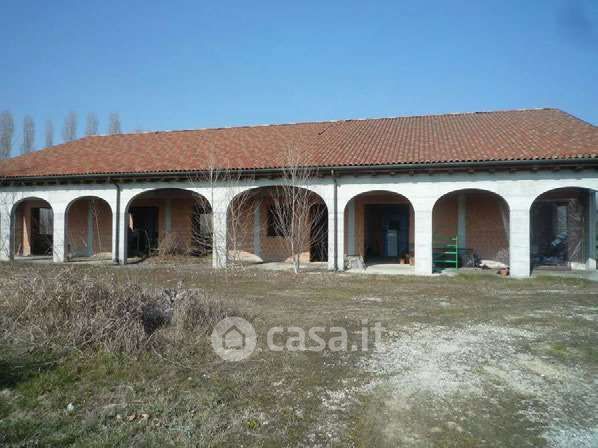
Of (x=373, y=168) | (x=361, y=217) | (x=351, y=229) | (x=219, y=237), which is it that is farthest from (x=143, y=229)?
(x=373, y=168)

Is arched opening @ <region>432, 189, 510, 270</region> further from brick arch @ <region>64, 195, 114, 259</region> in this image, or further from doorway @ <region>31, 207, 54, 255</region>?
doorway @ <region>31, 207, 54, 255</region>

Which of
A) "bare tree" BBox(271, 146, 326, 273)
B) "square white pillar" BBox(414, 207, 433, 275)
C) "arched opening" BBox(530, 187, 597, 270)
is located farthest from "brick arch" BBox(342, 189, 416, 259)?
"arched opening" BBox(530, 187, 597, 270)

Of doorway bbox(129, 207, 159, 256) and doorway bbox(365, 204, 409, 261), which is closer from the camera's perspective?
doorway bbox(365, 204, 409, 261)

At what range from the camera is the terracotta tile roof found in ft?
39.3

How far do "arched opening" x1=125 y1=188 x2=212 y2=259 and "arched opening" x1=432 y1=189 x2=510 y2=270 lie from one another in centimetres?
920

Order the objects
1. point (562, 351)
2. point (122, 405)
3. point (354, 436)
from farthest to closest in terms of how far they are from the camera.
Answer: point (562, 351) < point (122, 405) < point (354, 436)

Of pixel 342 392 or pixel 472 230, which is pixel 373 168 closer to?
pixel 472 230

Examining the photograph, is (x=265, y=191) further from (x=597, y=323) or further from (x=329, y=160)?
(x=597, y=323)

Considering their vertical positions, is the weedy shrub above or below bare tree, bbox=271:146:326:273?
below

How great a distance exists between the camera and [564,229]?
14.2m

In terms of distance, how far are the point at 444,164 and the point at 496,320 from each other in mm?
6256

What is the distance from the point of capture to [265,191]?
15609mm

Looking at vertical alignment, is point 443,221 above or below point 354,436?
above

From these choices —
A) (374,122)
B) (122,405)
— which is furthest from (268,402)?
(374,122)
